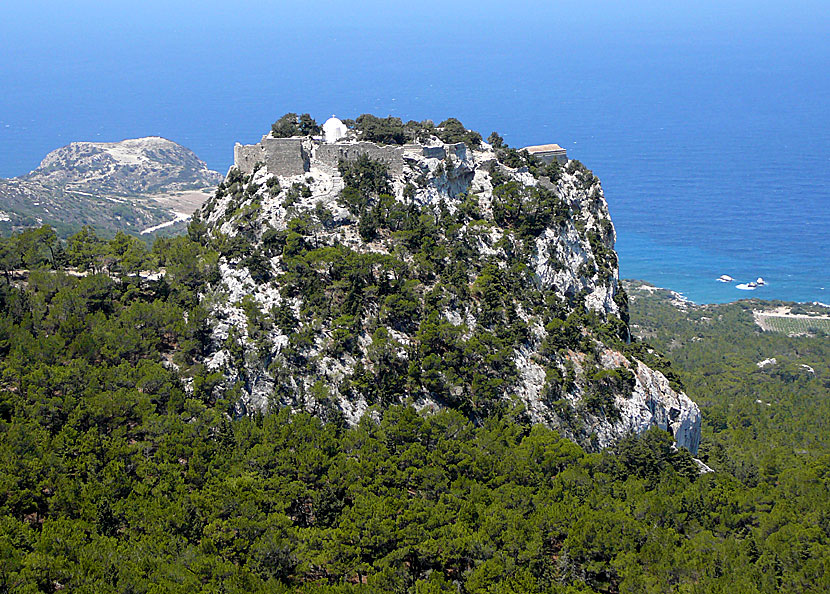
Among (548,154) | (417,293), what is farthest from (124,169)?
(417,293)

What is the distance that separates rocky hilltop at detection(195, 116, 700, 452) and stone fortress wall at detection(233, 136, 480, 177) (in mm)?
114

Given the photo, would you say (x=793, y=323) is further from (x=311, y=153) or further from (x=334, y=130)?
(x=311, y=153)

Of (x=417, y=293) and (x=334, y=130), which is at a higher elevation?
(x=334, y=130)

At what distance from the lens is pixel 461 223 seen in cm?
5938

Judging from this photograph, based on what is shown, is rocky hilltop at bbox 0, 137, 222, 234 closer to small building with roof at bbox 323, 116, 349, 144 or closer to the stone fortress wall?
the stone fortress wall

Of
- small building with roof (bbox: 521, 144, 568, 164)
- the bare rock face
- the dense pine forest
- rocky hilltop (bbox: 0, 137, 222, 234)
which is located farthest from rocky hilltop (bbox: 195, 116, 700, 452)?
the bare rock face

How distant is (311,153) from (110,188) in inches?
4887

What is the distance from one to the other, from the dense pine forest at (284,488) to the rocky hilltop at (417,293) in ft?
8.13

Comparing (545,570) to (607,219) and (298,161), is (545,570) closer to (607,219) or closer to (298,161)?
(298,161)

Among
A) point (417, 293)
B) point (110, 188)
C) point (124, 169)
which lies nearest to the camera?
point (417, 293)

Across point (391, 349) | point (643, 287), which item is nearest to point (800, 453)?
point (391, 349)

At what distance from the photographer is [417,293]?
171 ft

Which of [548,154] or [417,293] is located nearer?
[417,293]

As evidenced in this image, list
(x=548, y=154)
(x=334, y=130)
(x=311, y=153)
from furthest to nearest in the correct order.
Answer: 1. (x=548, y=154)
2. (x=334, y=130)
3. (x=311, y=153)
